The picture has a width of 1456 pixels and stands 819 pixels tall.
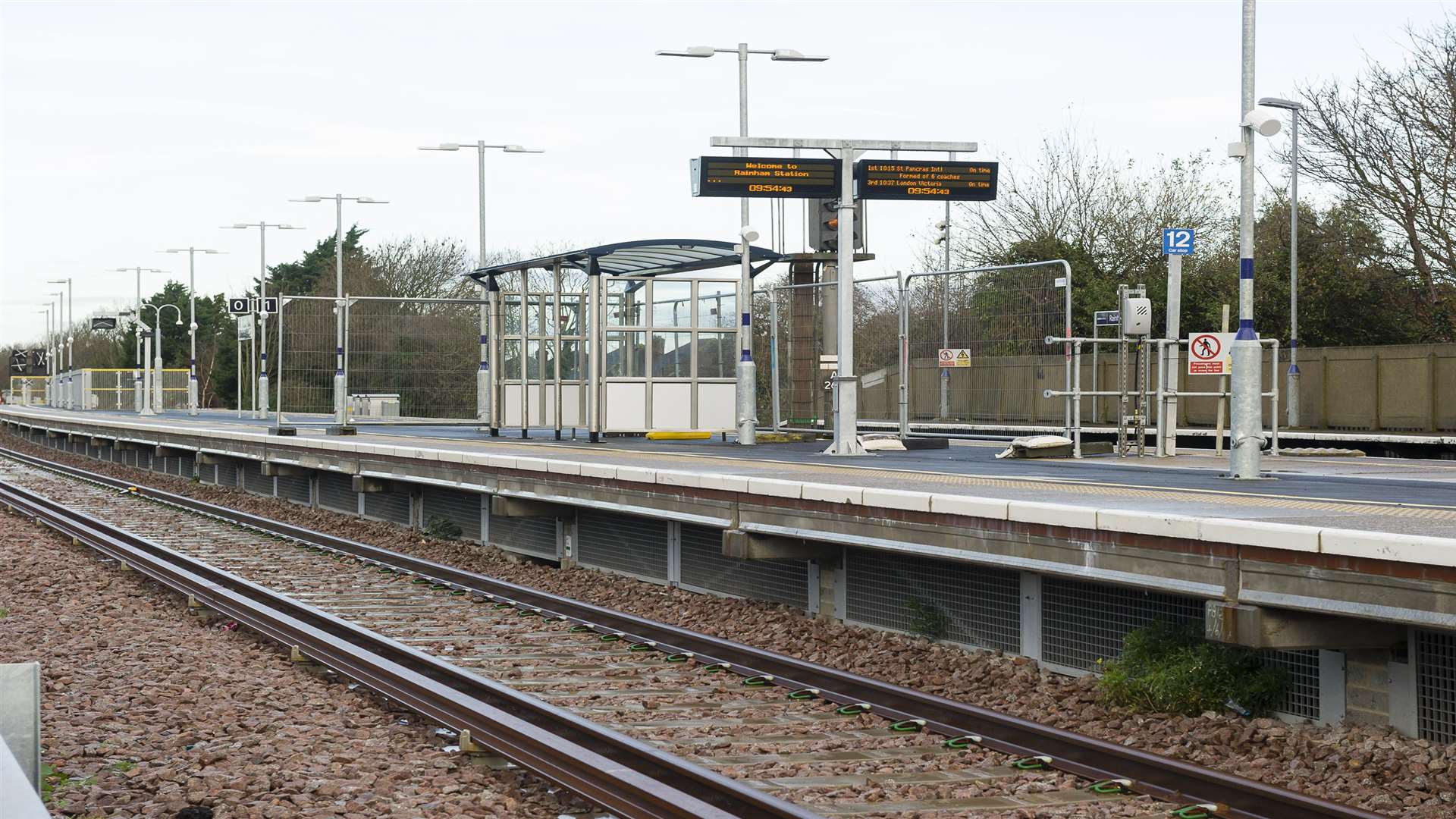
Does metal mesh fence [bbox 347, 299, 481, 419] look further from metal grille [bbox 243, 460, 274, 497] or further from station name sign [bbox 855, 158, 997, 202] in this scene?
station name sign [bbox 855, 158, 997, 202]

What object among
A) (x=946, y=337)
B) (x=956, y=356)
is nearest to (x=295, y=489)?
(x=946, y=337)

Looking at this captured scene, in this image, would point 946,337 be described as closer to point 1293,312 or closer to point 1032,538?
point 1293,312

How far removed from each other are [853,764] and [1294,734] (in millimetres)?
2178

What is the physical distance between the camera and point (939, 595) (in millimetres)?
10844

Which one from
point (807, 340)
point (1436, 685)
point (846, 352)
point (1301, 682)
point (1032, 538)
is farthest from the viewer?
point (807, 340)

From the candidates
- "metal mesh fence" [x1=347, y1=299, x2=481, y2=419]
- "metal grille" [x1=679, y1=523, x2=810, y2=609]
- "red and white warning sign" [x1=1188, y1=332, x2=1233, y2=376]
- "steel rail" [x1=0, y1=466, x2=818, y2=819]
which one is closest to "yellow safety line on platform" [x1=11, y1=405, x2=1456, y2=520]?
"metal grille" [x1=679, y1=523, x2=810, y2=609]

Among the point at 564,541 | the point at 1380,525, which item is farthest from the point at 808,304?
the point at 1380,525

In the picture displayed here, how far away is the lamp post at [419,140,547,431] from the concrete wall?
6.70m

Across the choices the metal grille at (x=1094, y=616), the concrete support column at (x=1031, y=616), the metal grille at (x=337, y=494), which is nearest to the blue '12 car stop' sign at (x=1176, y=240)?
the concrete support column at (x=1031, y=616)

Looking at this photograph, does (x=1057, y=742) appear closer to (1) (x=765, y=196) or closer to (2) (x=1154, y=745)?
(2) (x=1154, y=745)

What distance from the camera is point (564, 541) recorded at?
56.2ft

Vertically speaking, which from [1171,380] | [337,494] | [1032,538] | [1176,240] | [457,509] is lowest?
[337,494]

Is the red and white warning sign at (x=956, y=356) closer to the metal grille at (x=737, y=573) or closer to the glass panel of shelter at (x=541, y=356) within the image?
the glass panel of shelter at (x=541, y=356)

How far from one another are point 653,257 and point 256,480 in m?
9.91
